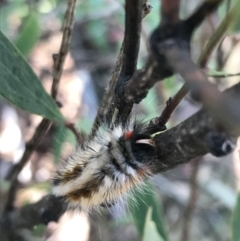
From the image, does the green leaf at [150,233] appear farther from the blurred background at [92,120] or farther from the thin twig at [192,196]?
the blurred background at [92,120]

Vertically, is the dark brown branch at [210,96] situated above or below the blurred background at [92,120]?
above

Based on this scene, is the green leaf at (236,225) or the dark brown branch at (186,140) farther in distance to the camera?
the green leaf at (236,225)

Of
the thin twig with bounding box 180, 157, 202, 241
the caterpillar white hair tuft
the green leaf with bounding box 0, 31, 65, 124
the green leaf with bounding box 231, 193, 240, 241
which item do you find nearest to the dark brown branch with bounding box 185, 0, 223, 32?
the caterpillar white hair tuft

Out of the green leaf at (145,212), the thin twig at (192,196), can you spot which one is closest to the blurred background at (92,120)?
the thin twig at (192,196)

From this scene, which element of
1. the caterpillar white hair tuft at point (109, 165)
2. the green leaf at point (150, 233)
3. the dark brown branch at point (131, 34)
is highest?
the dark brown branch at point (131, 34)

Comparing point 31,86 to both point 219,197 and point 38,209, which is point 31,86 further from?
point 219,197

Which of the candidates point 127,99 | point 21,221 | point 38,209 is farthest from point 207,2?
point 21,221

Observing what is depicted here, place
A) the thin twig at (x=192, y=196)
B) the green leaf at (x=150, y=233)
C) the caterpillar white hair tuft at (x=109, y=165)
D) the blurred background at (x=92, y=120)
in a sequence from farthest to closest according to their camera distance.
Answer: the blurred background at (x=92, y=120), the thin twig at (x=192, y=196), the green leaf at (x=150, y=233), the caterpillar white hair tuft at (x=109, y=165)
